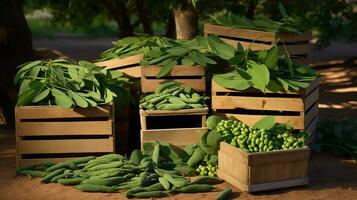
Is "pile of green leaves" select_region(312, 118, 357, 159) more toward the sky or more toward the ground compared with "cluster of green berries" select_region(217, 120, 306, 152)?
more toward the ground

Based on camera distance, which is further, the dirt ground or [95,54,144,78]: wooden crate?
[95,54,144,78]: wooden crate

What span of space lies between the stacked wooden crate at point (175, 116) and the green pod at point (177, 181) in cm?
63

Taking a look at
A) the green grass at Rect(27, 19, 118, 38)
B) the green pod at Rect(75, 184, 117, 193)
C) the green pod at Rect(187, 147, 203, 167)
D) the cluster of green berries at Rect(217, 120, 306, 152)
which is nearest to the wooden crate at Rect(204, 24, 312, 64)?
the cluster of green berries at Rect(217, 120, 306, 152)

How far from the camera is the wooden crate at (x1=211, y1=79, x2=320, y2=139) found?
21.6 ft

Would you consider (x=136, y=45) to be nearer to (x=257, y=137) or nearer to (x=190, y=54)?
(x=190, y=54)

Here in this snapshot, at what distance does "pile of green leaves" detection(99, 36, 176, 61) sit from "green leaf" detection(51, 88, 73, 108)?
1.26 metres

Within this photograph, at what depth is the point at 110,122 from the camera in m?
6.36

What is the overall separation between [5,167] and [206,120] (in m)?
2.17

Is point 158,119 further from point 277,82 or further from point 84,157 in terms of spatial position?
point 277,82

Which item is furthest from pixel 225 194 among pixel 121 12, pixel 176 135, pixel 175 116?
pixel 121 12

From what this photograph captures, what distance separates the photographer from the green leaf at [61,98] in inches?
244

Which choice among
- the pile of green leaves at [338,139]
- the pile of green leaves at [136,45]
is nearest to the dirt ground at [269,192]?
the pile of green leaves at [338,139]

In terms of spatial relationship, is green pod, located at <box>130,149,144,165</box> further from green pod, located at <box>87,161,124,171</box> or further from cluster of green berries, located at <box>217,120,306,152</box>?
cluster of green berries, located at <box>217,120,306,152</box>

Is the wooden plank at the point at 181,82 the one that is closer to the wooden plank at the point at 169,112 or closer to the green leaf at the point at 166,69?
the green leaf at the point at 166,69
